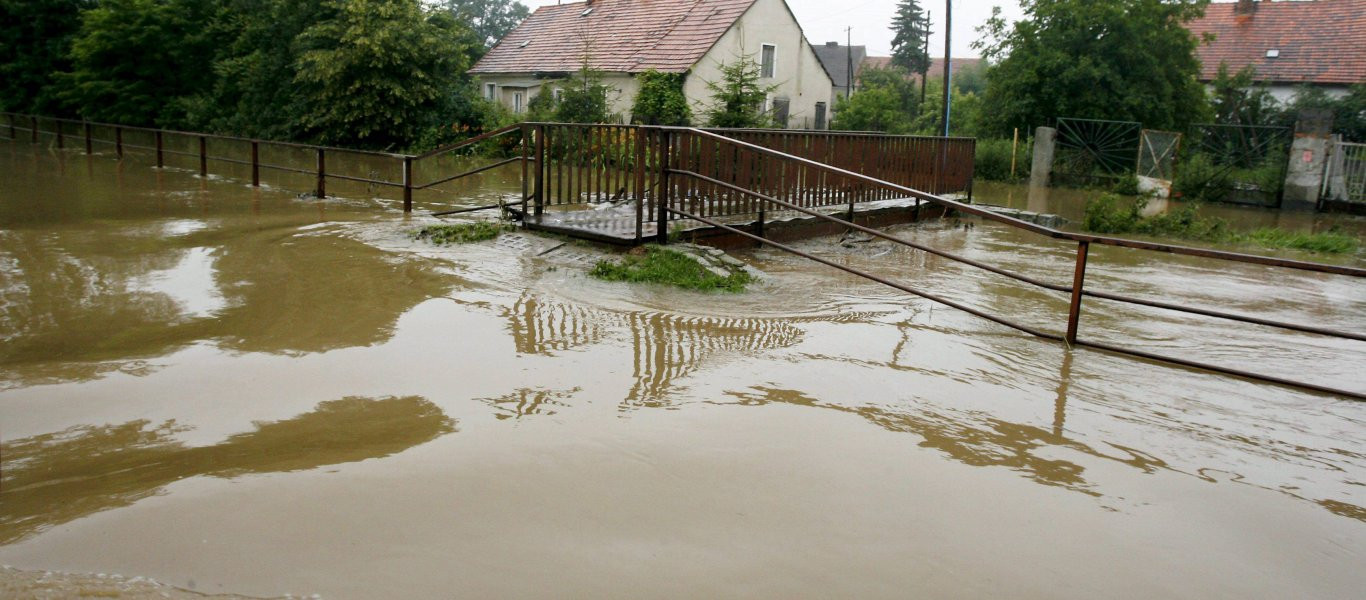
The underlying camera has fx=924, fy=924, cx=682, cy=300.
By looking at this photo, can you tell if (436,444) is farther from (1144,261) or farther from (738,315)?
(1144,261)

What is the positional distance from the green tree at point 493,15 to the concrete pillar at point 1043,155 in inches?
2319

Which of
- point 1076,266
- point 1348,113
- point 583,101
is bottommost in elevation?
point 1076,266

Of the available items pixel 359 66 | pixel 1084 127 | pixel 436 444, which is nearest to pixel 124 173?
pixel 359 66

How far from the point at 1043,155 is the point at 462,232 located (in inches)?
849

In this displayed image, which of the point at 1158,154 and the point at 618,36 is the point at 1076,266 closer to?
the point at 1158,154

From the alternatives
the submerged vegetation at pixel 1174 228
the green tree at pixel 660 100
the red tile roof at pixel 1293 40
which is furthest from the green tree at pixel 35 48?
the red tile roof at pixel 1293 40

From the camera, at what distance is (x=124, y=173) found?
16.6 metres

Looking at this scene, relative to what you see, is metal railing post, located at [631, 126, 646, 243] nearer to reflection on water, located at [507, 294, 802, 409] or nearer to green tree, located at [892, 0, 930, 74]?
reflection on water, located at [507, 294, 802, 409]

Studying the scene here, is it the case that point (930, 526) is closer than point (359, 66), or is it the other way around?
point (930, 526)

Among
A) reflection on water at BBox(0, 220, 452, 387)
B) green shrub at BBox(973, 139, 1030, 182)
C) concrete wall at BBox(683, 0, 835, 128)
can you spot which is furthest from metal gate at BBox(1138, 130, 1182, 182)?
reflection on water at BBox(0, 220, 452, 387)

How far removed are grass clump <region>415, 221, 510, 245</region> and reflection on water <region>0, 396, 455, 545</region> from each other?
5.05m

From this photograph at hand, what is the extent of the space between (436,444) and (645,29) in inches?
1207

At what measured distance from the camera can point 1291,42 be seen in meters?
35.7

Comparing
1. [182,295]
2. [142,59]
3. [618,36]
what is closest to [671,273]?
[182,295]
